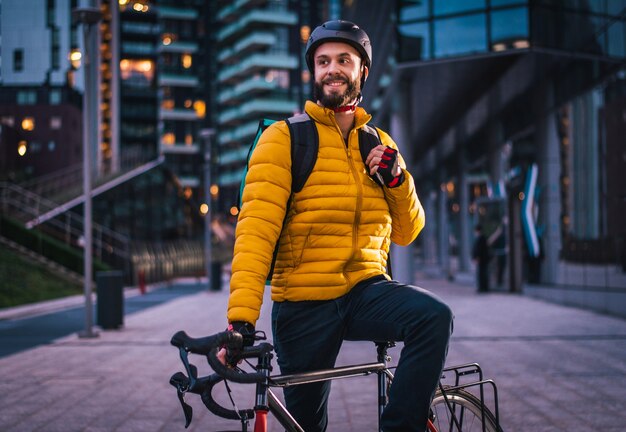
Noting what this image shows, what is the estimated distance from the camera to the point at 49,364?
9586 mm

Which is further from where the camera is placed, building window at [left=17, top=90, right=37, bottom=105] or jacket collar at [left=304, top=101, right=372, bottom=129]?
building window at [left=17, top=90, right=37, bottom=105]

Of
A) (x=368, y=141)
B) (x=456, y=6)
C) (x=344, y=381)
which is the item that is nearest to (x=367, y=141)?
(x=368, y=141)

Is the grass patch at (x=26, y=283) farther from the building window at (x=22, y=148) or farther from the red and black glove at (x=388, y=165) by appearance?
the red and black glove at (x=388, y=165)

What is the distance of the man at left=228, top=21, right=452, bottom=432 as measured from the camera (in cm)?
283

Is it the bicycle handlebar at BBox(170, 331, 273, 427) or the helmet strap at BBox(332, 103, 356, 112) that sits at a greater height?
the helmet strap at BBox(332, 103, 356, 112)

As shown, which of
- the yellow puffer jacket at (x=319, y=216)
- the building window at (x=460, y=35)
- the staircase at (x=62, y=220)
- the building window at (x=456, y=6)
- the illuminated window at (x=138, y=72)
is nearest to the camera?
the yellow puffer jacket at (x=319, y=216)

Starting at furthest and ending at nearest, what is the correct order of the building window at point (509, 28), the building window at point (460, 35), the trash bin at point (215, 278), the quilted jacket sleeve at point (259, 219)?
the trash bin at point (215, 278) < the building window at point (460, 35) < the building window at point (509, 28) < the quilted jacket sleeve at point (259, 219)

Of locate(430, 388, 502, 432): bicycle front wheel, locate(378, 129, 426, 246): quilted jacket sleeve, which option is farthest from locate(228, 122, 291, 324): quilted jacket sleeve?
locate(430, 388, 502, 432): bicycle front wheel

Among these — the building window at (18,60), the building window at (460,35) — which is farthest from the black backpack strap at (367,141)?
the building window at (18,60)

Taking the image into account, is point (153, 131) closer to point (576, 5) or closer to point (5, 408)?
point (576, 5)

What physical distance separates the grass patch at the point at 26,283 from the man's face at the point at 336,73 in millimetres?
17385

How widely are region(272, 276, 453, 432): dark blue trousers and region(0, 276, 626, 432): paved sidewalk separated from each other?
222 cm

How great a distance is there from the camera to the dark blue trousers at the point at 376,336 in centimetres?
282

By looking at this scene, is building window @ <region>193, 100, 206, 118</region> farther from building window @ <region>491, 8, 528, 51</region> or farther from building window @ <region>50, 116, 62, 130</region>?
building window @ <region>491, 8, 528, 51</region>
